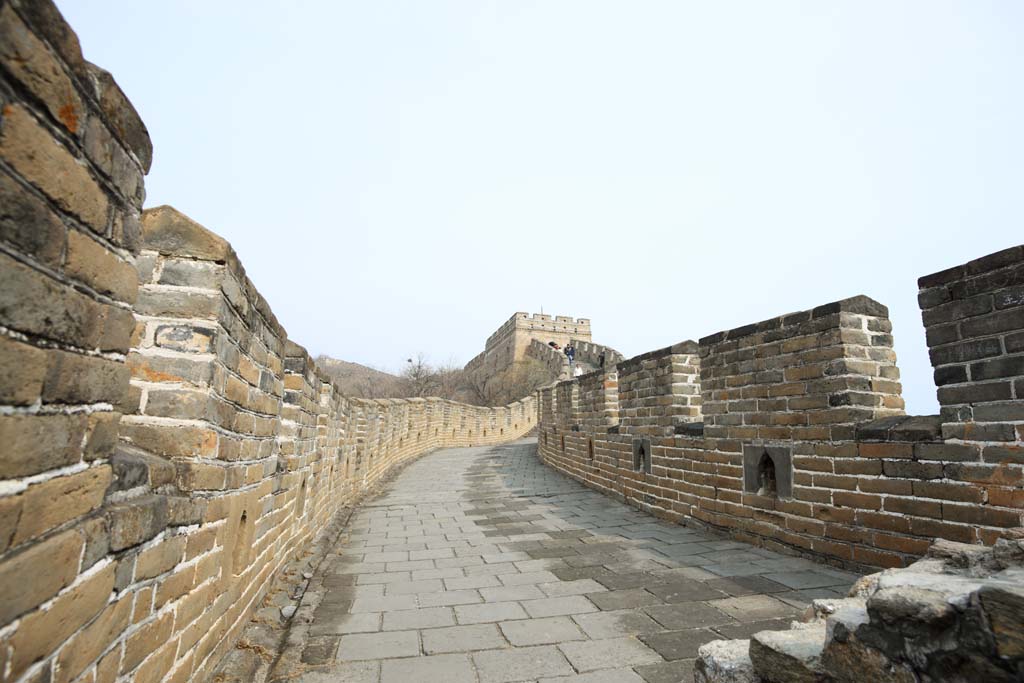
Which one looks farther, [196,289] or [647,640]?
[647,640]

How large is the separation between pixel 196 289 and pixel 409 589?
107 inches

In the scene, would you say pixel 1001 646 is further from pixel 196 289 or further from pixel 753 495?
pixel 753 495

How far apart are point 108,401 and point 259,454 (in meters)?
1.85

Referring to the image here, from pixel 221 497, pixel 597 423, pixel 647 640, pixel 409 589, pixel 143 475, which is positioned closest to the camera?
pixel 143 475

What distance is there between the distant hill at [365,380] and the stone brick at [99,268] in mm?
31159

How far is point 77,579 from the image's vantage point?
4.22 ft

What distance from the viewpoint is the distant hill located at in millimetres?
40747

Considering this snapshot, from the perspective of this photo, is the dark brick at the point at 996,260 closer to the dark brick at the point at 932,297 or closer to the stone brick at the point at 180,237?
the dark brick at the point at 932,297

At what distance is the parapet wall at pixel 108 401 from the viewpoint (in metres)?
1.04

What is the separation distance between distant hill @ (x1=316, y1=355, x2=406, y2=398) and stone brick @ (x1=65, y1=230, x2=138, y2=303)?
31159 mm

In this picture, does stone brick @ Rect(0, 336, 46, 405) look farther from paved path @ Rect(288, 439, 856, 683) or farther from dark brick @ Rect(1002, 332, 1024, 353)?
dark brick @ Rect(1002, 332, 1024, 353)

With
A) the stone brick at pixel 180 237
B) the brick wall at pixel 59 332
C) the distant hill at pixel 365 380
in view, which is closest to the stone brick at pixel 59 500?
the brick wall at pixel 59 332

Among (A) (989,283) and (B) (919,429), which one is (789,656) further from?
(A) (989,283)

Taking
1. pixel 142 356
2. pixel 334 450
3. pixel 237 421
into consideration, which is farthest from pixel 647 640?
pixel 334 450
